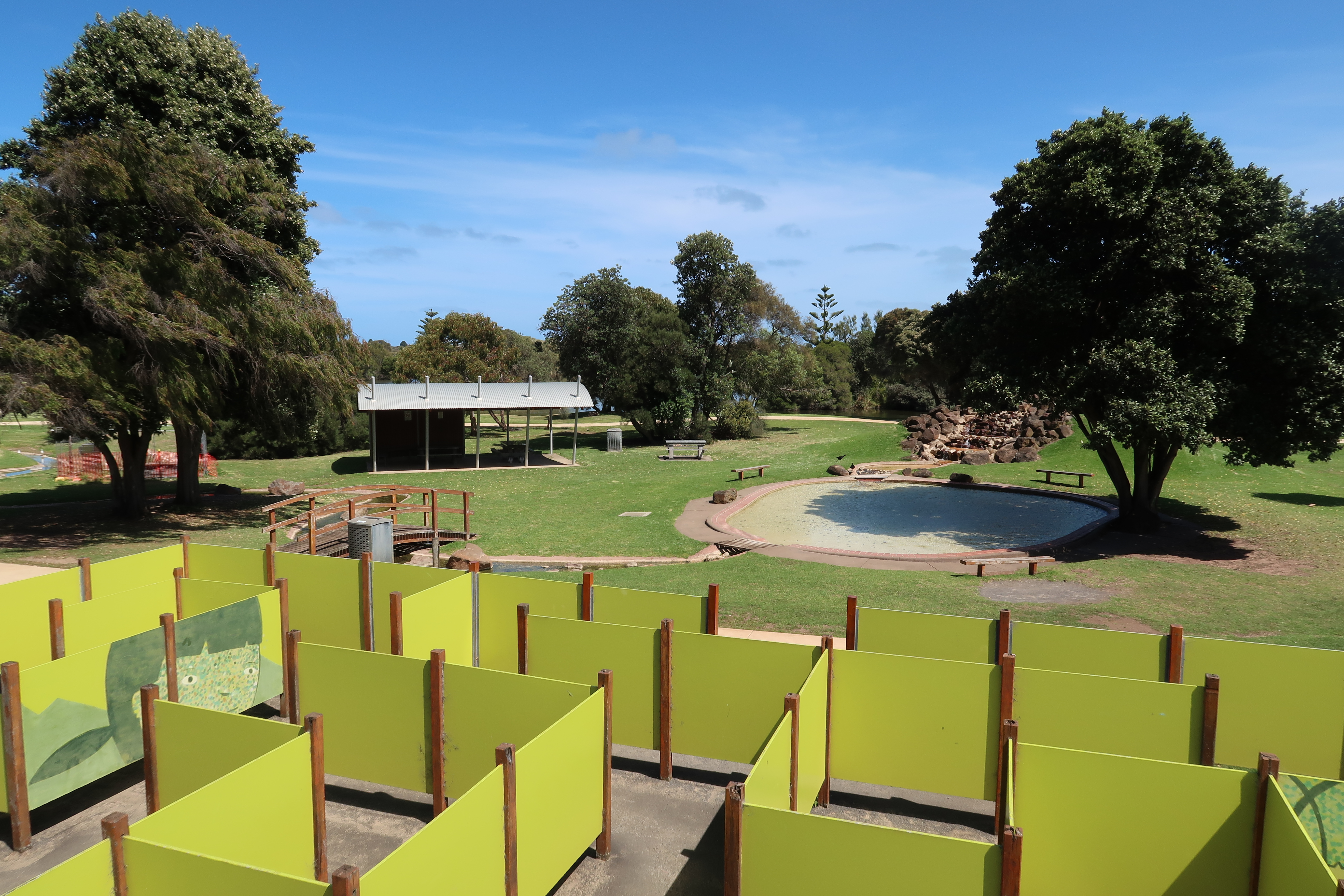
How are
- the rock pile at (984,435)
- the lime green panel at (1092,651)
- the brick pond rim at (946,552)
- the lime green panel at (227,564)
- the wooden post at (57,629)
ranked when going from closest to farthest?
the lime green panel at (1092,651) → the wooden post at (57,629) → the lime green panel at (227,564) → the brick pond rim at (946,552) → the rock pile at (984,435)

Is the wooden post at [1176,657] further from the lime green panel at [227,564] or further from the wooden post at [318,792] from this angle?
the lime green panel at [227,564]

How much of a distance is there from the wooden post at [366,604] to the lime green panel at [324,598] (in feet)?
0.18

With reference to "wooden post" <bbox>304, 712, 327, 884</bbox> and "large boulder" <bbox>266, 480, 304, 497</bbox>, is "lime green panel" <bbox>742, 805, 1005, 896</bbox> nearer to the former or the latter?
"wooden post" <bbox>304, 712, 327, 884</bbox>

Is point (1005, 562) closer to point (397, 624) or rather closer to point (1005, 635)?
point (1005, 635)

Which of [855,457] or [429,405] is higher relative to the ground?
[429,405]

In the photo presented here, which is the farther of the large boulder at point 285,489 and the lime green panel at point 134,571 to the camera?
the large boulder at point 285,489

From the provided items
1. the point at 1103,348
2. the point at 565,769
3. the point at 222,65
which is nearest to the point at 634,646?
the point at 565,769

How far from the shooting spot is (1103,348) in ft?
55.1

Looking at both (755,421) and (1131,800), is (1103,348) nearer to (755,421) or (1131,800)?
(1131,800)

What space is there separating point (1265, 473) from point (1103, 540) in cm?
1283

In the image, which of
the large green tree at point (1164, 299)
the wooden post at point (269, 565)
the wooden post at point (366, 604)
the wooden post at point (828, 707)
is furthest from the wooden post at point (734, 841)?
the large green tree at point (1164, 299)

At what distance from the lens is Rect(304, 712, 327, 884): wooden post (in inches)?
189

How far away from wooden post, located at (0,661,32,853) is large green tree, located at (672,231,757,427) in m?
40.6

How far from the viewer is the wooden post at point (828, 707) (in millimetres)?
6156
